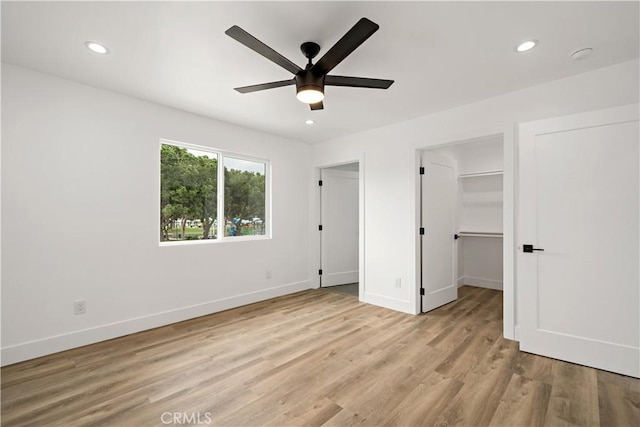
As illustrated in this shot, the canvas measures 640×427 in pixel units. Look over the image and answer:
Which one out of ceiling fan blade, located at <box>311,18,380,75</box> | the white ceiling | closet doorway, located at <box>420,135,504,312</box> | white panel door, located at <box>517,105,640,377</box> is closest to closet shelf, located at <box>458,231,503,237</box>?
closet doorway, located at <box>420,135,504,312</box>

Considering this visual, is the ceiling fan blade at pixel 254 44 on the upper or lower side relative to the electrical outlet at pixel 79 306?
upper

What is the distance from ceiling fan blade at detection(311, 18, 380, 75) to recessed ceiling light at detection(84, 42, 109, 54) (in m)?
1.62

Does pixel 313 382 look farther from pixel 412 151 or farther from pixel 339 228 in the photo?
pixel 339 228

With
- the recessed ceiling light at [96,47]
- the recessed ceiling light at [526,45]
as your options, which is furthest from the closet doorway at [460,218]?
the recessed ceiling light at [96,47]

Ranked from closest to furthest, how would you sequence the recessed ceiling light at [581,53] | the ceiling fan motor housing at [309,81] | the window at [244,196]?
the ceiling fan motor housing at [309,81]
the recessed ceiling light at [581,53]
the window at [244,196]

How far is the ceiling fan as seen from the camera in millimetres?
1571

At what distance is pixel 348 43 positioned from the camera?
5.33 feet

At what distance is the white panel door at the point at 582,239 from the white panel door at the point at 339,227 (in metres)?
2.95

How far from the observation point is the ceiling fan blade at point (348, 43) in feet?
4.87

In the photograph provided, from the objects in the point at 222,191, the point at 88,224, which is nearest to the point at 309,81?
Result: the point at 222,191

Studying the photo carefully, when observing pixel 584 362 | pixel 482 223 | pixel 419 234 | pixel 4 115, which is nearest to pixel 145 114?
pixel 4 115

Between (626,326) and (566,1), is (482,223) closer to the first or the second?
(626,326)

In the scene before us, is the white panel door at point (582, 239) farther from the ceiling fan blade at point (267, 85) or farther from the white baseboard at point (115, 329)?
the white baseboard at point (115, 329)

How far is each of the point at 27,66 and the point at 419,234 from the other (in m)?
4.23
